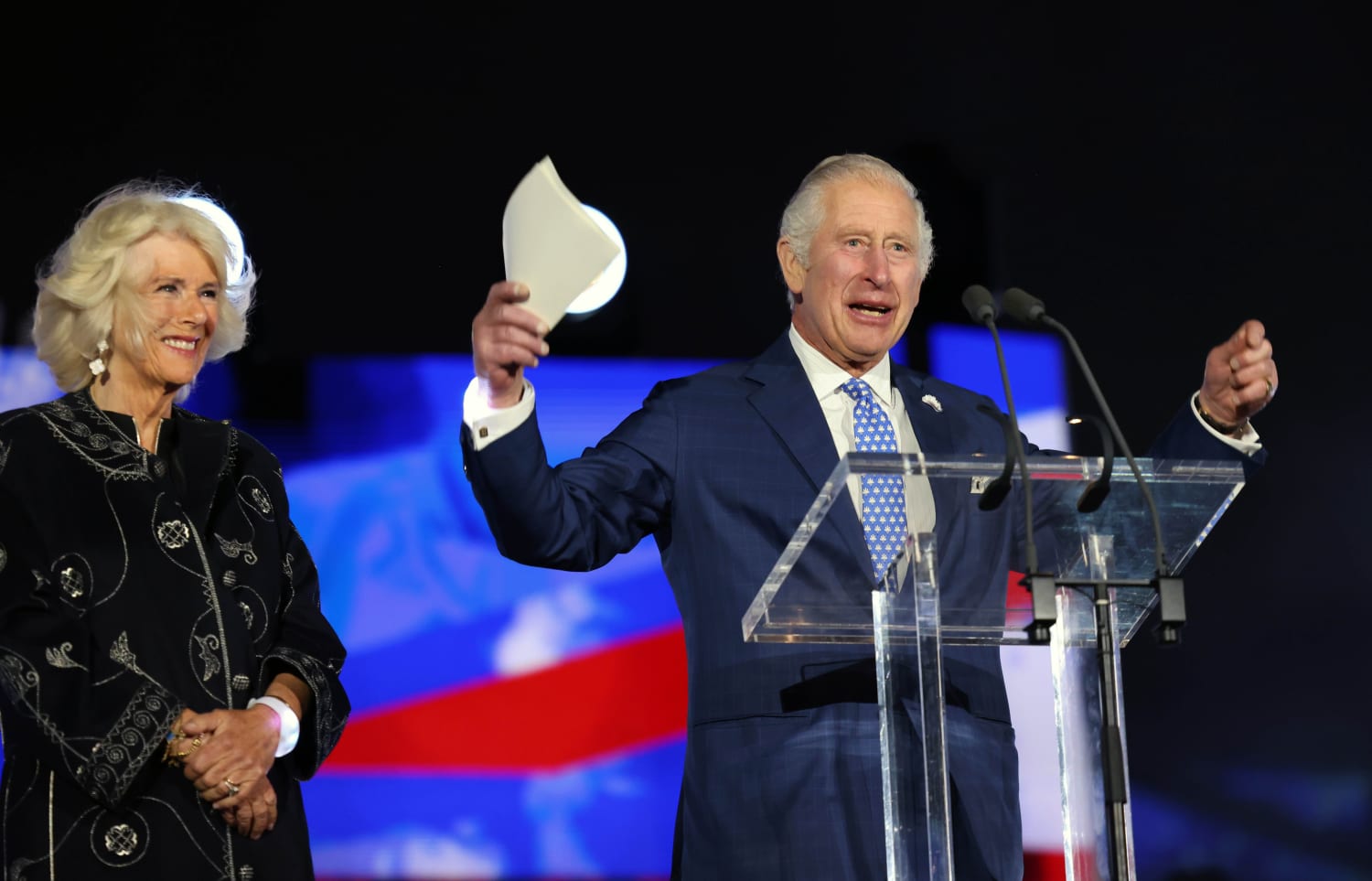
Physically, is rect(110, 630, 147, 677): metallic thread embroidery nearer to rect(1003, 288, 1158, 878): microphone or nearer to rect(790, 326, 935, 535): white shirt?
rect(790, 326, 935, 535): white shirt

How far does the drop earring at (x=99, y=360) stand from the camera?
2334 mm

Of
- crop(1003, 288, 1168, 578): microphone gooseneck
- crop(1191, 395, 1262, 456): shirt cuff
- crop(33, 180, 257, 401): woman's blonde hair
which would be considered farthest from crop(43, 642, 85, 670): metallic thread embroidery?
crop(1191, 395, 1262, 456): shirt cuff

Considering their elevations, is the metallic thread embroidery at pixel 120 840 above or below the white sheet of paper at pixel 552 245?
below

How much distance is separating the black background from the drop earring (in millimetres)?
1228

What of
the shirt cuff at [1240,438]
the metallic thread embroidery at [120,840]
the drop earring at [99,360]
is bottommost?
the metallic thread embroidery at [120,840]

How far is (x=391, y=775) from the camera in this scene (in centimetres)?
346

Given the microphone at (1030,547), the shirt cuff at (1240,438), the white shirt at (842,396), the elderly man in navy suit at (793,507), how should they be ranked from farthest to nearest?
the white shirt at (842,396) < the shirt cuff at (1240,438) < the elderly man in navy suit at (793,507) < the microphone at (1030,547)

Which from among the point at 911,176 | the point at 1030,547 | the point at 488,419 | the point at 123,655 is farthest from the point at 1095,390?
the point at 911,176

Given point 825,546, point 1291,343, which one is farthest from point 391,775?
point 1291,343

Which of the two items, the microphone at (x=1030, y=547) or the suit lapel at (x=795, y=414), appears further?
the suit lapel at (x=795, y=414)

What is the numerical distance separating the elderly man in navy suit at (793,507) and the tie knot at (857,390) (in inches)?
0.5

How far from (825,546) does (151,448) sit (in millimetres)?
1061

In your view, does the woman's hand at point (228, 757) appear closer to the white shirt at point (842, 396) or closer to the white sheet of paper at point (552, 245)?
the white sheet of paper at point (552, 245)

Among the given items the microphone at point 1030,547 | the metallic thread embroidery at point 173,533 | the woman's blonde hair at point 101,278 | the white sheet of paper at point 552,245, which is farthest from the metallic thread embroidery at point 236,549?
the microphone at point 1030,547
